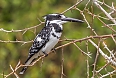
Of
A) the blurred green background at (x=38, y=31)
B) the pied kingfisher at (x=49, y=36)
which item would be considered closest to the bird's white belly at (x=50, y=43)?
the pied kingfisher at (x=49, y=36)

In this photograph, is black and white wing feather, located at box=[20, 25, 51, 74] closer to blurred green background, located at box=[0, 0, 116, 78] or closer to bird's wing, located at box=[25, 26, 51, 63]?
bird's wing, located at box=[25, 26, 51, 63]

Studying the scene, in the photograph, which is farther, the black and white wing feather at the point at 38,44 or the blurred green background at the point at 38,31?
the blurred green background at the point at 38,31

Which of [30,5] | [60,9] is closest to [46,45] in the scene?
[60,9]

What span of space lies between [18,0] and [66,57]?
1103 mm

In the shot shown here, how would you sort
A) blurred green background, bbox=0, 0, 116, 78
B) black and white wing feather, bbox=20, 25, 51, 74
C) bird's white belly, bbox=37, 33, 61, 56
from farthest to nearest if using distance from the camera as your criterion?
blurred green background, bbox=0, 0, 116, 78 → black and white wing feather, bbox=20, 25, 51, 74 → bird's white belly, bbox=37, 33, 61, 56

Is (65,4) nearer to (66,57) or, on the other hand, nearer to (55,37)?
(66,57)

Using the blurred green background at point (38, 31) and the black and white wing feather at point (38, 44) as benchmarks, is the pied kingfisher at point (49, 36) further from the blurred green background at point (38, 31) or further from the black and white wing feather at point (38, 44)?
the blurred green background at point (38, 31)

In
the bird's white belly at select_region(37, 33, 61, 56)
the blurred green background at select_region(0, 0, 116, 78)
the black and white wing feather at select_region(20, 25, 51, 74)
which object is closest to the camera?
the bird's white belly at select_region(37, 33, 61, 56)

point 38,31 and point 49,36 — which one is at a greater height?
point 38,31

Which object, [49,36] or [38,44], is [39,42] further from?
[49,36]

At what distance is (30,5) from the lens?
20.9ft

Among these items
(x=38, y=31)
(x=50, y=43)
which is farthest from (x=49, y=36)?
(x=38, y=31)

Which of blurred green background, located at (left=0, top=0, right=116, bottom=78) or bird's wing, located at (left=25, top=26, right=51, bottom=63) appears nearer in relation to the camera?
bird's wing, located at (left=25, top=26, right=51, bottom=63)

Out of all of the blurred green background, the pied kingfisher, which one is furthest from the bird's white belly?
the blurred green background
